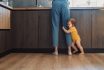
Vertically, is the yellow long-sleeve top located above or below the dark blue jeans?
below

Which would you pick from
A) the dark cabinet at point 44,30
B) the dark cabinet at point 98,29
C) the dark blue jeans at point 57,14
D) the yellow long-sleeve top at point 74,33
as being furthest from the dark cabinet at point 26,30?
the dark cabinet at point 98,29

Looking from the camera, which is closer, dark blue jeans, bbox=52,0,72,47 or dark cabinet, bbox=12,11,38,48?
dark blue jeans, bbox=52,0,72,47

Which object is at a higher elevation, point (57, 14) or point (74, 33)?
point (57, 14)

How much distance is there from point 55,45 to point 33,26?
60 cm

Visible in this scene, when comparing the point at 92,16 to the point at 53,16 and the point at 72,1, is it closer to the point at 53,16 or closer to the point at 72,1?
the point at 53,16

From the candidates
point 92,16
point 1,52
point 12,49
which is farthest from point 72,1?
point 1,52

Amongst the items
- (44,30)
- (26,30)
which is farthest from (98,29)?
(26,30)

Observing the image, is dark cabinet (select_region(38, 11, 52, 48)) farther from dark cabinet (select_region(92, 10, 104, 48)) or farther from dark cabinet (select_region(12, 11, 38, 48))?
dark cabinet (select_region(92, 10, 104, 48))

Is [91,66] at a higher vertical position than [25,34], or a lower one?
lower

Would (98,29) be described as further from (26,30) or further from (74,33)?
(26,30)

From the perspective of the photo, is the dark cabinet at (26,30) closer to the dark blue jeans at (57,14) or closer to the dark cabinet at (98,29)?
the dark blue jeans at (57,14)

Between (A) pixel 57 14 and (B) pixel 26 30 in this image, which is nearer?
(A) pixel 57 14

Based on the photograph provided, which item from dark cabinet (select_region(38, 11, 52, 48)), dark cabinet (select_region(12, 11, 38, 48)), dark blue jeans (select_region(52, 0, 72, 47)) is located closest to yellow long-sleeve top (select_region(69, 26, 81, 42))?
dark blue jeans (select_region(52, 0, 72, 47))

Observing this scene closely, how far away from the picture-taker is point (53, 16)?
190 inches
